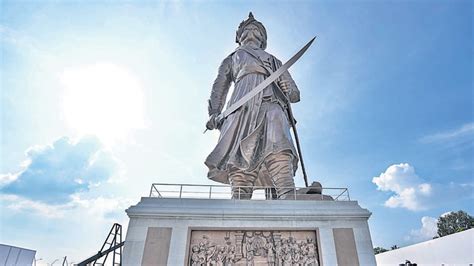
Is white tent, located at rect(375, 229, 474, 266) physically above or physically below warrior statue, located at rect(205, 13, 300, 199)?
below

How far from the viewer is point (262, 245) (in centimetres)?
544

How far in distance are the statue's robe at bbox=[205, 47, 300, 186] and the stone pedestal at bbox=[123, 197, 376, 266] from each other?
1853 mm

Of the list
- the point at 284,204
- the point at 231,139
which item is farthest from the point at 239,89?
the point at 284,204

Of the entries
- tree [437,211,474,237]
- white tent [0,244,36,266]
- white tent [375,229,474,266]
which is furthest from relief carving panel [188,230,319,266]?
tree [437,211,474,237]

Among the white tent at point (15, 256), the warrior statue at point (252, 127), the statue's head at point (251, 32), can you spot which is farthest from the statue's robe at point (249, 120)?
the white tent at point (15, 256)

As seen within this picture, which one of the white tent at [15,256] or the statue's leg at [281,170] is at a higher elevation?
the statue's leg at [281,170]

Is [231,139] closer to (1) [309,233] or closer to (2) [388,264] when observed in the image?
(1) [309,233]

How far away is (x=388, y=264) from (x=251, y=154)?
15.6 metres

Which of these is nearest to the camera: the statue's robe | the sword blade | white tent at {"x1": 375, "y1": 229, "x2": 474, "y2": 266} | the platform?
the platform

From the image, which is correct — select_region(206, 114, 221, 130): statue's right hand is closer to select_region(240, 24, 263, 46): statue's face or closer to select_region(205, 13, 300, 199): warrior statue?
select_region(205, 13, 300, 199): warrior statue

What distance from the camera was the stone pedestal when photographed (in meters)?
5.29

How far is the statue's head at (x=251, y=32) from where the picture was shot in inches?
416

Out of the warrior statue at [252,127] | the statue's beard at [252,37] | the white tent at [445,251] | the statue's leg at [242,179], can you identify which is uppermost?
the statue's beard at [252,37]

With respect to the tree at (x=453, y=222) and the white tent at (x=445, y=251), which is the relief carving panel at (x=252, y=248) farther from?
the tree at (x=453, y=222)
